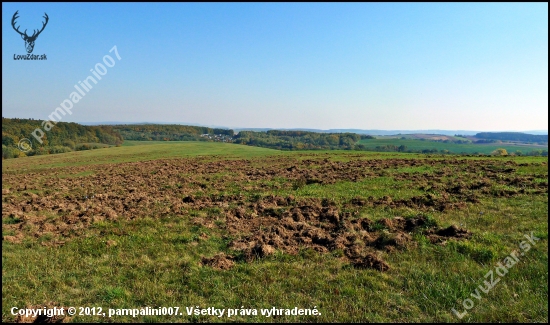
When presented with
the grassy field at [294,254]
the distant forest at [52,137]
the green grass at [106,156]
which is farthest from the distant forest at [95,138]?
the grassy field at [294,254]

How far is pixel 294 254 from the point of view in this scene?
28.3 feet

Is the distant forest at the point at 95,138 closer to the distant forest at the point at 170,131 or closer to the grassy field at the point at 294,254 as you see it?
the distant forest at the point at 170,131

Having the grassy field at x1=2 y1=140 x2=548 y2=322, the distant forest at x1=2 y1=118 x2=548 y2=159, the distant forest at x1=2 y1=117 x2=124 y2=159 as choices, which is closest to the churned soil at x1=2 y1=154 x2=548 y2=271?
the grassy field at x1=2 y1=140 x2=548 y2=322

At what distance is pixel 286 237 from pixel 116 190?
53.1ft

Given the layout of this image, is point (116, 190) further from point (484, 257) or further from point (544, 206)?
point (544, 206)

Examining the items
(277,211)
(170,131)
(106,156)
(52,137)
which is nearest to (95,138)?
(52,137)

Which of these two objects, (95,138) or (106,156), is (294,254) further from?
(95,138)

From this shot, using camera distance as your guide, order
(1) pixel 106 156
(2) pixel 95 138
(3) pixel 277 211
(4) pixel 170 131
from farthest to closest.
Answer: (4) pixel 170 131, (2) pixel 95 138, (1) pixel 106 156, (3) pixel 277 211

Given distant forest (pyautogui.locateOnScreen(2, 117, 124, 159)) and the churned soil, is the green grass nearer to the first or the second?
distant forest (pyautogui.locateOnScreen(2, 117, 124, 159))

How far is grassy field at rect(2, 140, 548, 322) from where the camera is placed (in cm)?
615

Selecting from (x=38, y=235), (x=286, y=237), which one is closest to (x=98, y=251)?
(x=38, y=235)

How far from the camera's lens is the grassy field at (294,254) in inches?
242

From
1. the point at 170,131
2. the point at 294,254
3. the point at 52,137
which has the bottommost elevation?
the point at 294,254

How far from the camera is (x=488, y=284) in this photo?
6504 millimetres
